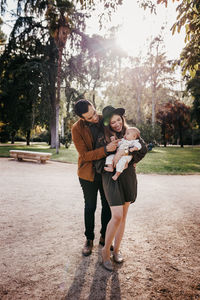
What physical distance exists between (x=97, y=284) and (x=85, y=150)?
4.90 ft

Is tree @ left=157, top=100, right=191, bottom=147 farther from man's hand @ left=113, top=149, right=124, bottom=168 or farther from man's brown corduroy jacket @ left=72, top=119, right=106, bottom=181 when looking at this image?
man's hand @ left=113, top=149, right=124, bottom=168

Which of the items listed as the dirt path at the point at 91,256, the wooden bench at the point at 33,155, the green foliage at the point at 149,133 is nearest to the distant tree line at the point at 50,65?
the green foliage at the point at 149,133

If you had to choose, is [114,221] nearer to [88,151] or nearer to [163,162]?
[88,151]

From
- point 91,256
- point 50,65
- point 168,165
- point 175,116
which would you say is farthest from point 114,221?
point 175,116

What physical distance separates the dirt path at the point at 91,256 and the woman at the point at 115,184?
0.34 meters

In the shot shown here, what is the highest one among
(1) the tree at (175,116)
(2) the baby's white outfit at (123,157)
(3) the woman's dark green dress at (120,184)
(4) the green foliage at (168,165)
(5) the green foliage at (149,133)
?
(1) the tree at (175,116)

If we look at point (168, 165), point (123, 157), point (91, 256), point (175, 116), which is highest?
point (175, 116)

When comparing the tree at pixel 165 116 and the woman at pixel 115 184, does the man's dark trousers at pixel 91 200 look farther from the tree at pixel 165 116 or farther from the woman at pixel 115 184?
the tree at pixel 165 116

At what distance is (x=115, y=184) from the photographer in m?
2.40

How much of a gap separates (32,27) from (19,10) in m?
1.60

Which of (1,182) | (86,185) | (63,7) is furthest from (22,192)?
(63,7)

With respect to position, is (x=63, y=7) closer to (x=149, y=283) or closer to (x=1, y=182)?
(x=1, y=182)

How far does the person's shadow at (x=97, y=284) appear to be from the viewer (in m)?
2.10

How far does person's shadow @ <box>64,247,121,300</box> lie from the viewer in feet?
6.89
